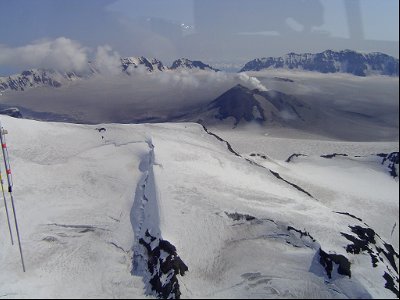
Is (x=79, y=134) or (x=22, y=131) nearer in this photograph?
(x=22, y=131)

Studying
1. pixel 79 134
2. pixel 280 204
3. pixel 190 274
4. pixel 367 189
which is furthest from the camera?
pixel 79 134

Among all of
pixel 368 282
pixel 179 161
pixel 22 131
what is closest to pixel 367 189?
pixel 179 161

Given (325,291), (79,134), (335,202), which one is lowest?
(335,202)

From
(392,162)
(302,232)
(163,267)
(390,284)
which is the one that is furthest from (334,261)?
(392,162)

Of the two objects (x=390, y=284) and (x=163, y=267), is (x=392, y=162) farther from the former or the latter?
(x=163, y=267)

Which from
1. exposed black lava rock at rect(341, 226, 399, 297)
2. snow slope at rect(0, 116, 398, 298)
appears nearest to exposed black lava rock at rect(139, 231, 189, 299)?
snow slope at rect(0, 116, 398, 298)

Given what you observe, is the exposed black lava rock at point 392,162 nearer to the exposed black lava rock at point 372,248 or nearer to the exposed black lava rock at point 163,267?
the exposed black lava rock at point 372,248

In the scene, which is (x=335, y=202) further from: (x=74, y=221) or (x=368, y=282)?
(x=74, y=221)
